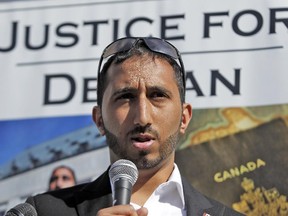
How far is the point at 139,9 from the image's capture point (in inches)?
128

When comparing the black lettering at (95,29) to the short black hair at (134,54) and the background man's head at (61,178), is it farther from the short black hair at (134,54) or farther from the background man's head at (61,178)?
the short black hair at (134,54)

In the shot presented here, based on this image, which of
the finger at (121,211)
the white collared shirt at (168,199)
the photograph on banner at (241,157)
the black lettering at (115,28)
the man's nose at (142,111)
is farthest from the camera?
the black lettering at (115,28)

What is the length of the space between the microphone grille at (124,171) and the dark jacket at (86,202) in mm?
220

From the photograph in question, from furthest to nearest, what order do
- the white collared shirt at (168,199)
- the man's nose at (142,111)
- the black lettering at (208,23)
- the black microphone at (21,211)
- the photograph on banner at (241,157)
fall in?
the black lettering at (208,23) → the photograph on banner at (241,157) → the white collared shirt at (168,199) → the man's nose at (142,111) → the black microphone at (21,211)

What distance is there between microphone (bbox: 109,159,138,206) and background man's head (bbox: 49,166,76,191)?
1.60m

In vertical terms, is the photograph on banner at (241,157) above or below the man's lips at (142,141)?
Answer: below

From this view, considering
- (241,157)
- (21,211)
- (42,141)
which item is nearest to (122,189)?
(21,211)

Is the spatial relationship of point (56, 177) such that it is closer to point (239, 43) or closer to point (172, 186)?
point (239, 43)

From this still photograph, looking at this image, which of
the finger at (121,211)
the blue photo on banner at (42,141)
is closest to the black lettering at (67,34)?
the blue photo on banner at (42,141)

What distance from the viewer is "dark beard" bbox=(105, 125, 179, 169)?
161 cm

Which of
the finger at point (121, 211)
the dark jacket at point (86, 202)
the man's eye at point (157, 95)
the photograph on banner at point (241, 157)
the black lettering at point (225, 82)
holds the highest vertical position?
the man's eye at point (157, 95)

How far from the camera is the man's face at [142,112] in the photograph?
5.26 ft

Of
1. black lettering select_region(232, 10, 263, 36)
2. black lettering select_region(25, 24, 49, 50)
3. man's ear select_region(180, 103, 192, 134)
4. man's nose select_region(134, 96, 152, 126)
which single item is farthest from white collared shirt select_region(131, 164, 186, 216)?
black lettering select_region(25, 24, 49, 50)

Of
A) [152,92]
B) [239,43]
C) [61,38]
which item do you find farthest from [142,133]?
[61,38]
